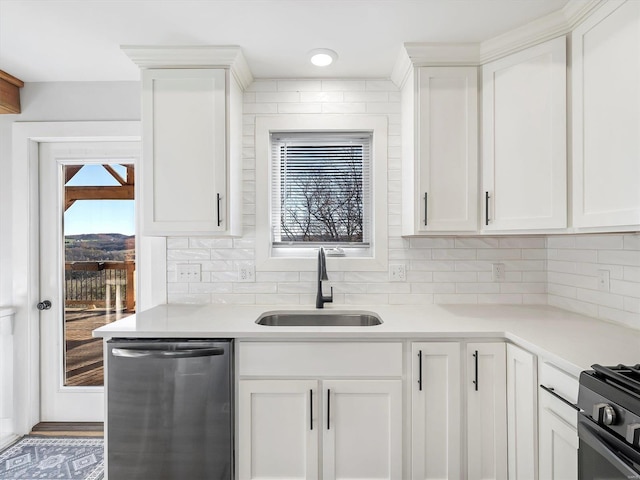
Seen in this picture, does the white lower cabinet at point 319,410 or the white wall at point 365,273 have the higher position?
the white wall at point 365,273

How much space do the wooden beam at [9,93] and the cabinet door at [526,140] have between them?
2.84 metres

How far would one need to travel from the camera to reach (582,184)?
1601 mm

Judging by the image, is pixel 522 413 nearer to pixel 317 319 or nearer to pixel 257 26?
pixel 317 319

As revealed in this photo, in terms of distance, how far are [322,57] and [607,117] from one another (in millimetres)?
1366

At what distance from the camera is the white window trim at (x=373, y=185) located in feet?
7.61

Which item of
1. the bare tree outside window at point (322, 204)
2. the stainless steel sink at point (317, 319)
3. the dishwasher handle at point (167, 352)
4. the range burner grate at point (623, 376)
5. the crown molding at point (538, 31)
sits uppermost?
the crown molding at point (538, 31)

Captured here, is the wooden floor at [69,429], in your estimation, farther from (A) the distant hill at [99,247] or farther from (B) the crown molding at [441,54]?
(B) the crown molding at [441,54]

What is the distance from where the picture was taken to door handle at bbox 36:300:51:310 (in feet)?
8.19

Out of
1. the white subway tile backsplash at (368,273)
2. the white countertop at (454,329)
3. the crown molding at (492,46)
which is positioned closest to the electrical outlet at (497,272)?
the white subway tile backsplash at (368,273)

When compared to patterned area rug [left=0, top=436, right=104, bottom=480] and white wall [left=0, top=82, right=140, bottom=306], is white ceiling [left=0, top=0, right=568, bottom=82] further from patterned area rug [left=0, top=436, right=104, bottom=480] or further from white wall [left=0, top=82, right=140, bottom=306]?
patterned area rug [left=0, top=436, right=104, bottom=480]

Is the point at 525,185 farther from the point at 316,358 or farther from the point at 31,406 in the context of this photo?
the point at 31,406

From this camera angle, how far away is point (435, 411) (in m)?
1.69

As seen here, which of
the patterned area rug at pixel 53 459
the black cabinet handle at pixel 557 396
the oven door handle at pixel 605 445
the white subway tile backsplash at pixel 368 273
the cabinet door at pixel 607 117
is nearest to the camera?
the oven door handle at pixel 605 445

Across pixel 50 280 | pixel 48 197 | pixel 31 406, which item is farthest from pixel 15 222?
pixel 31 406
